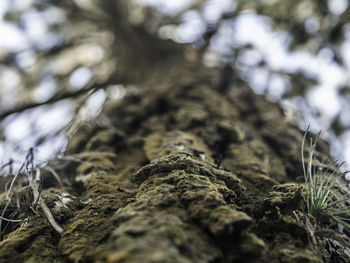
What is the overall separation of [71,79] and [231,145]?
3.02m

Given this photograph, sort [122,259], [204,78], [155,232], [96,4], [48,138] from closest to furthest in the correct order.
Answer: [122,259], [155,232], [48,138], [204,78], [96,4]

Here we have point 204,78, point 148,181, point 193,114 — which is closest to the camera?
point 148,181

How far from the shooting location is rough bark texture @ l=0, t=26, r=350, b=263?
0.99 metres

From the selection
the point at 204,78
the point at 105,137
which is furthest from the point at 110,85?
the point at 105,137

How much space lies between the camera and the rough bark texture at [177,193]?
0.99m

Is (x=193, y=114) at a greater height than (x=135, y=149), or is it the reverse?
(x=193, y=114)

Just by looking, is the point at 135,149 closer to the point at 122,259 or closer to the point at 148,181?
the point at 148,181

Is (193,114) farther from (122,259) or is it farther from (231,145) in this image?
(122,259)

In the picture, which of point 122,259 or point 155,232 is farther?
point 155,232

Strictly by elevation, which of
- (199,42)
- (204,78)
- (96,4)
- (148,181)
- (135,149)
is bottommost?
(135,149)

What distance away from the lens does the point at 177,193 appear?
48.9 inches

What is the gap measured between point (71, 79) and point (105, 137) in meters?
2.39

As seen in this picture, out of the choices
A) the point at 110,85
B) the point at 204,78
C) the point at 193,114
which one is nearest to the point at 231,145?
the point at 193,114

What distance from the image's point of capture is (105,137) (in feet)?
7.32
